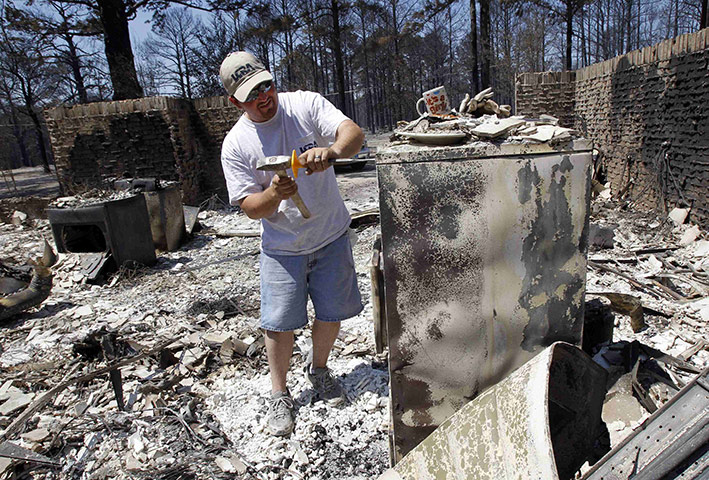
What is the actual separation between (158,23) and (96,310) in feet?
38.3

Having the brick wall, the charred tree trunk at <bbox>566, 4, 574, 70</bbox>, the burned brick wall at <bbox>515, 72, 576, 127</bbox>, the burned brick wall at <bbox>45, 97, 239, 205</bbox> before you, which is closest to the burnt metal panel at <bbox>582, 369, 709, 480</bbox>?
the brick wall

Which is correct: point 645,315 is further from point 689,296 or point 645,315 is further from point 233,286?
point 233,286

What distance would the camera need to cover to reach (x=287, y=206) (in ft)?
7.84

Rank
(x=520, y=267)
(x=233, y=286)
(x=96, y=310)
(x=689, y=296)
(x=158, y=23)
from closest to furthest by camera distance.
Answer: (x=520, y=267), (x=689, y=296), (x=96, y=310), (x=233, y=286), (x=158, y=23)

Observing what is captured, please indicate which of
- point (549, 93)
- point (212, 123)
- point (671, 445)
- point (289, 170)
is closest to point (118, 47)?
point (212, 123)

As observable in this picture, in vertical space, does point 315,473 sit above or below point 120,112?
below

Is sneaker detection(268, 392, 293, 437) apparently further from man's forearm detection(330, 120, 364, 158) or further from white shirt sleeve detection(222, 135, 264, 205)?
man's forearm detection(330, 120, 364, 158)

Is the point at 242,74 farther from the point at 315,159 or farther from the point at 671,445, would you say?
the point at 671,445

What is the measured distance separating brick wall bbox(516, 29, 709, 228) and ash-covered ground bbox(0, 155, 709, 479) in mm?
706

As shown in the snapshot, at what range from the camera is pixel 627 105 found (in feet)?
23.5

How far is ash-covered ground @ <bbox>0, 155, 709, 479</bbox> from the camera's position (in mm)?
2359

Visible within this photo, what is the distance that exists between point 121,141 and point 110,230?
4.23 m

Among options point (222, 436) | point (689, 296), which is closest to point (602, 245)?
point (689, 296)

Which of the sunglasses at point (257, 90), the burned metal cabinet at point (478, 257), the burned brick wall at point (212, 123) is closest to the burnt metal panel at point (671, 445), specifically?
the burned metal cabinet at point (478, 257)
